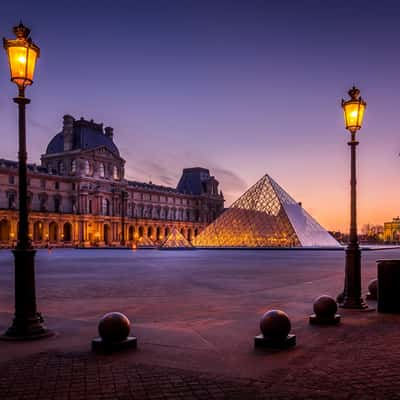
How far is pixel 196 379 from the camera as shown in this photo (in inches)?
189

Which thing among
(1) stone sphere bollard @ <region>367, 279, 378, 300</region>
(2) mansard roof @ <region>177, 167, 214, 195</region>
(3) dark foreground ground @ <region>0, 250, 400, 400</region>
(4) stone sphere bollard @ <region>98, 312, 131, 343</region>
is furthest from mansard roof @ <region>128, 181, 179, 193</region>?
(4) stone sphere bollard @ <region>98, 312, 131, 343</region>

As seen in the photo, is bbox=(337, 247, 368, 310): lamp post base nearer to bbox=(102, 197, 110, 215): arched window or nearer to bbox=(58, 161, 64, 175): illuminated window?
bbox=(102, 197, 110, 215): arched window

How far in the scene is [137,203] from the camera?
97875 mm

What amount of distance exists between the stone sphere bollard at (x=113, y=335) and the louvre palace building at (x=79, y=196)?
207 ft

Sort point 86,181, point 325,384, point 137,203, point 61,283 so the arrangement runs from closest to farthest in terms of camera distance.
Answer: point 325,384 → point 61,283 → point 86,181 → point 137,203

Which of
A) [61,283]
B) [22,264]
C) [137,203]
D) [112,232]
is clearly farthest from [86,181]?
[22,264]

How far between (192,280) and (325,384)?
1075 centimetres

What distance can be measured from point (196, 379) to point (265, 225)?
1888 inches

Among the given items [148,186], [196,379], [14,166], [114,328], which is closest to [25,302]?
[114,328]

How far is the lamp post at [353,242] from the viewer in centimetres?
935

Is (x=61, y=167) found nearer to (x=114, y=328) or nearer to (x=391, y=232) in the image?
(x=114, y=328)

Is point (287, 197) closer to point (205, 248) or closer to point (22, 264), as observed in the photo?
point (205, 248)

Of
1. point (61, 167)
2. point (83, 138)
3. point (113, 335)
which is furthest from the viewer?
point (83, 138)

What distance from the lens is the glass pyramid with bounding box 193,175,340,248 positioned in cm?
5144
